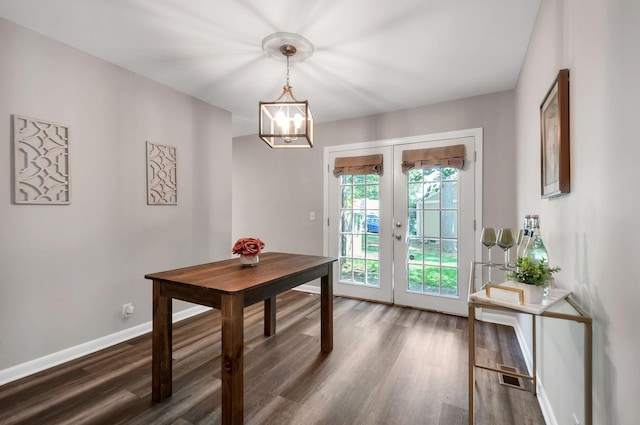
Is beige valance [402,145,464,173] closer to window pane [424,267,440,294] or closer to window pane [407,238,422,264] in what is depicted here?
window pane [407,238,422,264]

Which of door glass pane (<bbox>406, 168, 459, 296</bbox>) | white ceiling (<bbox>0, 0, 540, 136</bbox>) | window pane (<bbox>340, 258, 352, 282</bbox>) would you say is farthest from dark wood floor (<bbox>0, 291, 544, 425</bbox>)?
white ceiling (<bbox>0, 0, 540, 136</bbox>)

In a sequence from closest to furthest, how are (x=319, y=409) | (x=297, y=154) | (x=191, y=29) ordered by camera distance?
1. (x=319, y=409)
2. (x=191, y=29)
3. (x=297, y=154)

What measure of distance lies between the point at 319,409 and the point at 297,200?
296 centimetres

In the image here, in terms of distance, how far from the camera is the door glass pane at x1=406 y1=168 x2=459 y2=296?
3365 mm

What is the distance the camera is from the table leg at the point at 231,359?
1516 millimetres

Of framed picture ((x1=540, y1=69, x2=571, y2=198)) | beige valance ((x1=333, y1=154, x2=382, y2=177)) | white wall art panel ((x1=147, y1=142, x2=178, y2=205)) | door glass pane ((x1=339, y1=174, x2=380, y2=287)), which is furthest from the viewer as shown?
door glass pane ((x1=339, y1=174, x2=380, y2=287))

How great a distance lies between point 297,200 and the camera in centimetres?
437

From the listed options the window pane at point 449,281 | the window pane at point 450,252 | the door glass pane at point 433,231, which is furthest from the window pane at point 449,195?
the window pane at point 449,281

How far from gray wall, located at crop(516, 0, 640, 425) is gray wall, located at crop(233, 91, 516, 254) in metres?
1.63

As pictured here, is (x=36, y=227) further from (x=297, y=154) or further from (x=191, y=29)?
(x=297, y=154)

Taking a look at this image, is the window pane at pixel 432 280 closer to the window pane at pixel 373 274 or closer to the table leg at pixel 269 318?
the window pane at pixel 373 274

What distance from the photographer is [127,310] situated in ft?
8.81

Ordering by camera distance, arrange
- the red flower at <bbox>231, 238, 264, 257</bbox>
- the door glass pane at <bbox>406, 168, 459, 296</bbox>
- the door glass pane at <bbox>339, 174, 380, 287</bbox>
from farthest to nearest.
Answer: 1. the door glass pane at <bbox>339, 174, 380, 287</bbox>
2. the door glass pane at <bbox>406, 168, 459, 296</bbox>
3. the red flower at <bbox>231, 238, 264, 257</bbox>

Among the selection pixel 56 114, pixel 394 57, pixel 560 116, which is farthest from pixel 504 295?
pixel 56 114
